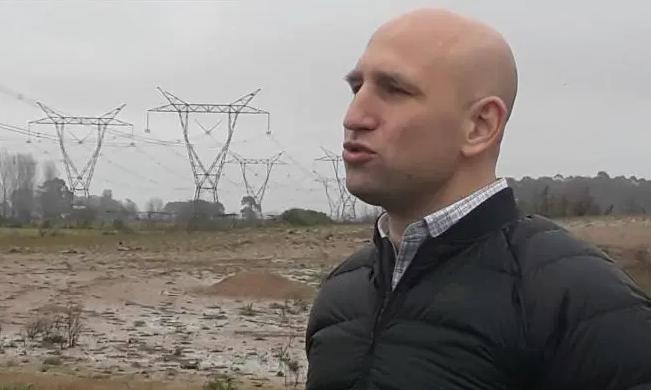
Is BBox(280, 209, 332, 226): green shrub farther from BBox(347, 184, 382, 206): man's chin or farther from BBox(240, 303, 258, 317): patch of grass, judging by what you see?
BBox(347, 184, 382, 206): man's chin

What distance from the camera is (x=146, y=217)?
66.0 m

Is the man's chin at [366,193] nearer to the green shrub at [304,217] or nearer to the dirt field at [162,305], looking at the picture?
the dirt field at [162,305]

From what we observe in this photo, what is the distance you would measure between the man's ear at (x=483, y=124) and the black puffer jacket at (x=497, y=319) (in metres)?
0.10

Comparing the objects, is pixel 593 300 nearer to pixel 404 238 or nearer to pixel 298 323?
pixel 404 238

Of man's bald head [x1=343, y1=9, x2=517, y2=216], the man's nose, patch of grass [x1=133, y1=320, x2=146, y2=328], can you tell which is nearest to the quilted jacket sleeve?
man's bald head [x1=343, y1=9, x2=517, y2=216]

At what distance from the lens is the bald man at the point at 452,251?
66.5 inches

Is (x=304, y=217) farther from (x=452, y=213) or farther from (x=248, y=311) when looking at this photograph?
(x=452, y=213)

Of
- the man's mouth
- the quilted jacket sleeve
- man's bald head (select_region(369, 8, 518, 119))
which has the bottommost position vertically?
the quilted jacket sleeve

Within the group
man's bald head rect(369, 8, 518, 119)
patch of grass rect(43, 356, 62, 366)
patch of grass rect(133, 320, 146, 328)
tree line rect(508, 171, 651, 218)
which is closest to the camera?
man's bald head rect(369, 8, 518, 119)

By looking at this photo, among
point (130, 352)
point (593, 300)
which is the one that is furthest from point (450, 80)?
point (130, 352)

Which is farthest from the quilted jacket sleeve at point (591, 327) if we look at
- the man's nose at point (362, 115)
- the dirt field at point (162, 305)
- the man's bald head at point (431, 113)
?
the dirt field at point (162, 305)

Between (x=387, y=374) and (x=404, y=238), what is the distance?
0.25 metres

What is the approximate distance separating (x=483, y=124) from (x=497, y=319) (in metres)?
0.35

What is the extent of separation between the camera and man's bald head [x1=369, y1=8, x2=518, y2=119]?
71.9 inches
